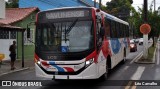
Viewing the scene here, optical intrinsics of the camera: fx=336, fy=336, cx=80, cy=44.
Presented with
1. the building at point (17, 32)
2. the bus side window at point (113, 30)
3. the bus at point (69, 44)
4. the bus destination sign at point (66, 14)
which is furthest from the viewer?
the building at point (17, 32)

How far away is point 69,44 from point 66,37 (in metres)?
0.27

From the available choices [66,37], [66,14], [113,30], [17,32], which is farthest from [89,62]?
[17,32]

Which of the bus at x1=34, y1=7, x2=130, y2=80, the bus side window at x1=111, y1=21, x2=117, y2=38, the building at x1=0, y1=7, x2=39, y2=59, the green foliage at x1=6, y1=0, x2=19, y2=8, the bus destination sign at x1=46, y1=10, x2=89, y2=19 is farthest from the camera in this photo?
the green foliage at x1=6, y1=0, x2=19, y2=8

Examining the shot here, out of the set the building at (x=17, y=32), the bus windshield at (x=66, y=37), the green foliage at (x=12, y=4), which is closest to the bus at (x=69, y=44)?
the bus windshield at (x=66, y=37)

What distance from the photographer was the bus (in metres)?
11.3

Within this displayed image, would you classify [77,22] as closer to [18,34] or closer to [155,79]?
[155,79]

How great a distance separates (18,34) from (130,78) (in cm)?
1566

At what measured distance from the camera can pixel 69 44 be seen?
452 inches

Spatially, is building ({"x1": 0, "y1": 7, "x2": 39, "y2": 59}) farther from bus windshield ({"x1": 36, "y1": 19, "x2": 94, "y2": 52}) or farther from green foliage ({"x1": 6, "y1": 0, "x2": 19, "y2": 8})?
green foliage ({"x1": 6, "y1": 0, "x2": 19, "y2": 8})

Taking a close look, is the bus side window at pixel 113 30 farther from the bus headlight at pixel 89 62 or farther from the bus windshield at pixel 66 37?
the bus headlight at pixel 89 62

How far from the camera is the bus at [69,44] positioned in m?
11.3

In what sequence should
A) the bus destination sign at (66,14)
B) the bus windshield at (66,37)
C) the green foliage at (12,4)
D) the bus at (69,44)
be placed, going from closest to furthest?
1. the bus at (69,44)
2. the bus windshield at (66,37)
3. the bus destination sign at (66,14)
4. the green foliage at (12,4)

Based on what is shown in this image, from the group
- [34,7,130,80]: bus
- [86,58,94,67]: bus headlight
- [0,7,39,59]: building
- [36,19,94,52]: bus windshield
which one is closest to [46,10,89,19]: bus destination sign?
[34,7,130,80]: bus

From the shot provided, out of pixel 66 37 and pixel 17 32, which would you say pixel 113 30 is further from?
pixel 17 32
